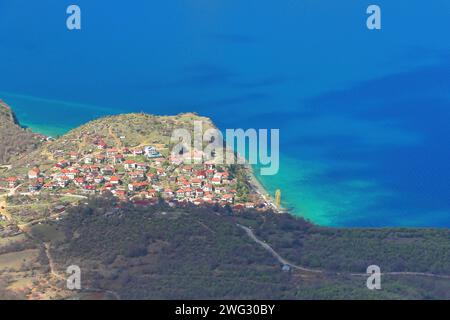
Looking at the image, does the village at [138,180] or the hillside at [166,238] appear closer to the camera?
the hillside at [166,238]


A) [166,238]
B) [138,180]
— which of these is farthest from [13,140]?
[166,238]

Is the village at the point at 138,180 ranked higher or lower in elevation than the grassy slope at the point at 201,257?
higher

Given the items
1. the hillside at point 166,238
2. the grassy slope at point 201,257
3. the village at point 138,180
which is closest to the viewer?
the grassy slope at point 201,257

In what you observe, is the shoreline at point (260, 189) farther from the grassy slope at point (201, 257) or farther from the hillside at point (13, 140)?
the hillside at point (13, 140)

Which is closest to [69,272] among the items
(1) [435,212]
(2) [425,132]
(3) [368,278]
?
(3) [368,278]

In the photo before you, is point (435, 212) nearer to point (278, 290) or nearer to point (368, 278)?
point (368, 278)

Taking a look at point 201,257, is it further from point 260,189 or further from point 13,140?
point 13,140

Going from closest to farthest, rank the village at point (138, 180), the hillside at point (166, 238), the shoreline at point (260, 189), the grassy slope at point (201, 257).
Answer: the grassy slope at point (201, 257)
the hillside at point (166, 238)
the village at point (138, 180)
the shoreline at point (260, 189)

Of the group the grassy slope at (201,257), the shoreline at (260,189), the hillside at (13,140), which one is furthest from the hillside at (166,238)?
the hillside at (13,140)
